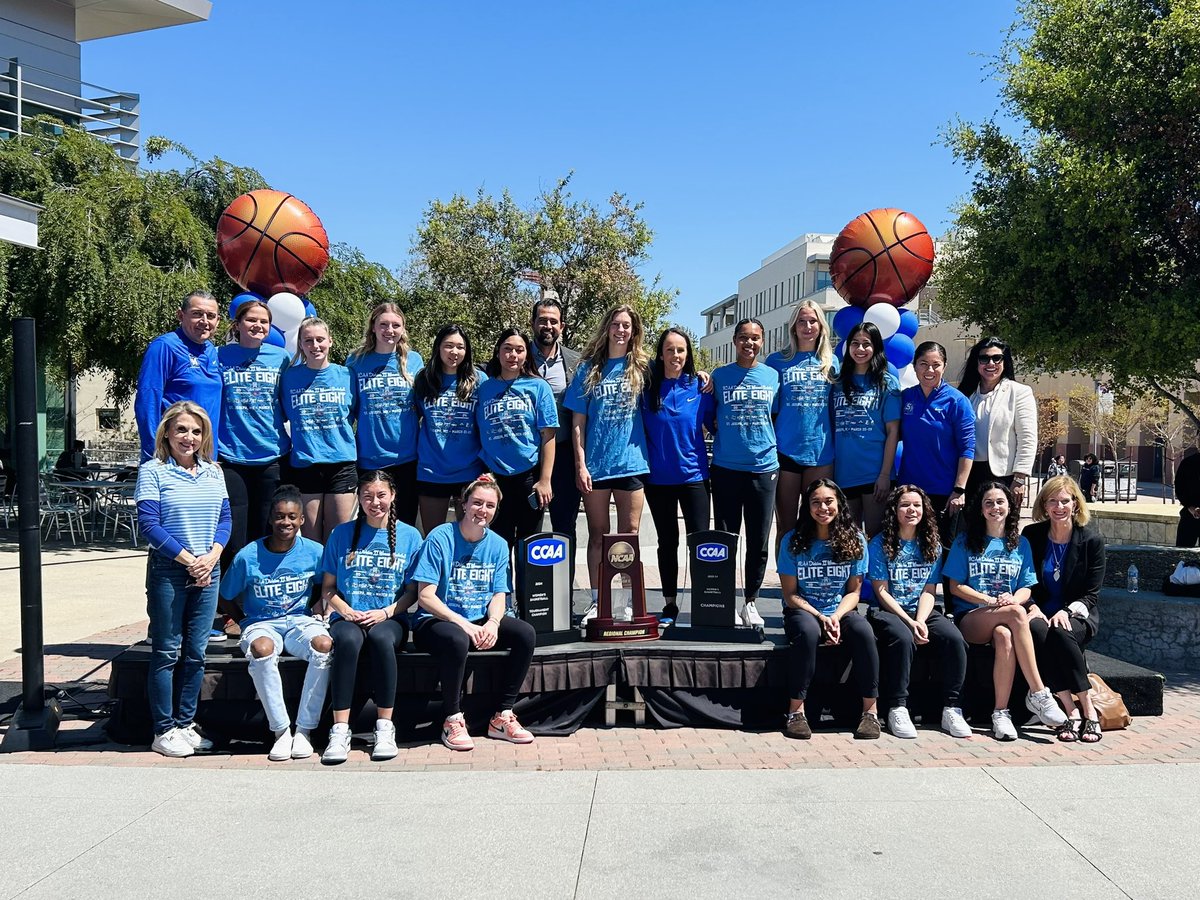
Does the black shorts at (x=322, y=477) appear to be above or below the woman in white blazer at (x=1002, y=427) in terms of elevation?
below

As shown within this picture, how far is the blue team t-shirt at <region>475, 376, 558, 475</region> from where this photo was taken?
5.93 m

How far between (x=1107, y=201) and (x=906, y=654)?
19.2ft

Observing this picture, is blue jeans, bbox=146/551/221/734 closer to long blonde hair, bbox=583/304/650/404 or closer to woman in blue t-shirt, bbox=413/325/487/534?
woman in blue t-shirt, bbox=413/325/487/534

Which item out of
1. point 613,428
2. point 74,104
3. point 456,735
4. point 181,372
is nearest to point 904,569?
point 613,428

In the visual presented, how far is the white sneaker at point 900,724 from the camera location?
17.6ft

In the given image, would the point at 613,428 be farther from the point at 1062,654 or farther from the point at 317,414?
the point at 1062,654

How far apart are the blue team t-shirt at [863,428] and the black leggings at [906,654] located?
37.7 inches

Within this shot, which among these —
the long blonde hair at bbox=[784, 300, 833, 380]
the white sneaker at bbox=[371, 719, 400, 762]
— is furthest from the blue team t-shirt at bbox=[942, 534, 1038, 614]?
the white sneaker at bbox=[371, 719, 400, 762]

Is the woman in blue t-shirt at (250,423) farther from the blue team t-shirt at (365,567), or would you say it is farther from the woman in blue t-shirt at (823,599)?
the woman in blue t-shirt at (823,599)

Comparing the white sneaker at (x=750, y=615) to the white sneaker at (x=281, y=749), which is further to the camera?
the white sneaker at (x=750, y=615)

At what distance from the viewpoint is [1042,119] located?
33.8 ft

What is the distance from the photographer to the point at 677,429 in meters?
6.09

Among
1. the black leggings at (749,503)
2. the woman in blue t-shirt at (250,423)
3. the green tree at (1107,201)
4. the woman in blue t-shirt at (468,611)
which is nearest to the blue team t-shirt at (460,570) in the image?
the woman in blue t-shirt at (468,611)

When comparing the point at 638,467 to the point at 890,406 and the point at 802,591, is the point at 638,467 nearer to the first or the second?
the point at 802,591
